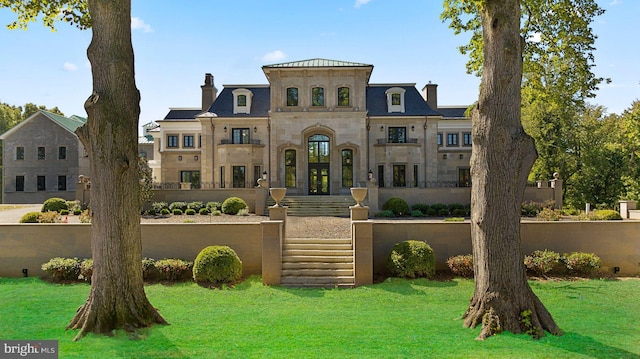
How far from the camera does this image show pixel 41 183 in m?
41.6

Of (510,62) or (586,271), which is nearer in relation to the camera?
(510,62)

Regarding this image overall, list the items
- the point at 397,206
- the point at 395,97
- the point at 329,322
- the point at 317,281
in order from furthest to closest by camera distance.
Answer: the point at 395,97 → the point at 397,206 → the point at 317,281 → the point at 329,322

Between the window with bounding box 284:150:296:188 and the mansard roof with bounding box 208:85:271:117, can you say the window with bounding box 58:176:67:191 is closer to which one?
the mansard roof with bounding box 208:85:271:117

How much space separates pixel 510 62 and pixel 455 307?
19.3ft

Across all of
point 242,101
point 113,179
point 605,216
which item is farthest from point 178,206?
point 605,216

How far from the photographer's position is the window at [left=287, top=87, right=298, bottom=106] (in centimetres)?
3144

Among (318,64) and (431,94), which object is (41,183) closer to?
(318,64)

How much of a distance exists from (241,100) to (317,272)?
24168 millimetres

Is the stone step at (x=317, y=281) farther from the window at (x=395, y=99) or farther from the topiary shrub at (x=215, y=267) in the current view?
the window at (x=395, y=99)

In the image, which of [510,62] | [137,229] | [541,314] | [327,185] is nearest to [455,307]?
[541,314]

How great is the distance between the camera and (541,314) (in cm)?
849

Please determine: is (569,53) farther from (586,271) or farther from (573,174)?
(573,174)

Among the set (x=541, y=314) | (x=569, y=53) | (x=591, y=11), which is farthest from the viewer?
(x=569, y=53)

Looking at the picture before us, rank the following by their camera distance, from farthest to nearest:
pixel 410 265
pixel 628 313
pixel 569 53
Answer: pixel 569 53 → pixel 410 265 → pixel 628 313
